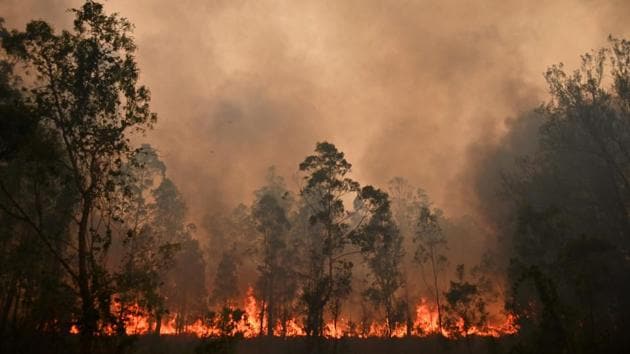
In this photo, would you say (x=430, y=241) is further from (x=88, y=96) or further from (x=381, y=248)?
(x=88, y=96)

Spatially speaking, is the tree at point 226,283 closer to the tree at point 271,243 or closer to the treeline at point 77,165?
the tree at point 271,243

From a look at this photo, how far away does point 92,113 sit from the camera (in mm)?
21734

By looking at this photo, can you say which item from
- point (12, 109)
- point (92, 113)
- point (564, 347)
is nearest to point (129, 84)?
point (92, 113)

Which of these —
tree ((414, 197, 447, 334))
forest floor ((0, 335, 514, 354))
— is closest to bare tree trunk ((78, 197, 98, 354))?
forest floor ((0, 335, 514, 354))

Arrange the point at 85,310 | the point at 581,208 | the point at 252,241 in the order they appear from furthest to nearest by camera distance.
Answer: the point at 252,241, the point at 581,208, the point at 85,310

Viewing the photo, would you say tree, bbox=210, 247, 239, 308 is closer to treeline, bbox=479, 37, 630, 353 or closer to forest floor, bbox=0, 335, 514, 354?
forest floor, bbox=0, 335, 514, 354

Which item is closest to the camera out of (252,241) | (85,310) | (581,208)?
(85,310)

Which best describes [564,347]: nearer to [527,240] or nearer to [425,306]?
[527,240]

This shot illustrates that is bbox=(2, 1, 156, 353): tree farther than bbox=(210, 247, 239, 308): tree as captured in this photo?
No

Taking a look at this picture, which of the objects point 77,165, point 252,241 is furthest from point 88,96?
point 252,241

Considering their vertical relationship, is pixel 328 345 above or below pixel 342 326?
below

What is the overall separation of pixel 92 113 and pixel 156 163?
33.9 metres

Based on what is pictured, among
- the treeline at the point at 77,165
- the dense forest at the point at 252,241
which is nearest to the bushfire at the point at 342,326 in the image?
the dense forest at the point at 252,241

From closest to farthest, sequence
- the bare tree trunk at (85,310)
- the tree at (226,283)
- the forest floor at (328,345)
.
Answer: the bare tree trunk at (85,310)
the forest floor at (328,345)
the tree at (226,283)
